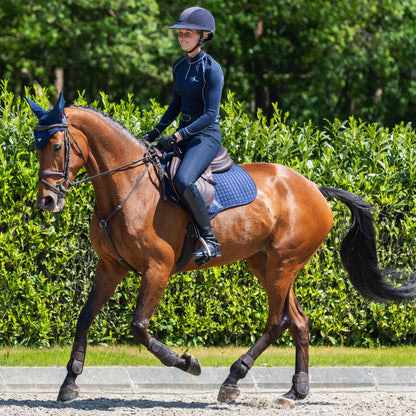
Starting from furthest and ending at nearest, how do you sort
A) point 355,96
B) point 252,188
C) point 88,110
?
1. point 355,96
2. point 252,188
3. point 88,110

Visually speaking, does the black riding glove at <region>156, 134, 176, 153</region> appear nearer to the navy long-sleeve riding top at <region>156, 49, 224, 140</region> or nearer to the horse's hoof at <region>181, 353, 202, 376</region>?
the navy long-sleeve riding top at <region>156, 49, 224, 140</region>

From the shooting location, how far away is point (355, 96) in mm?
24578

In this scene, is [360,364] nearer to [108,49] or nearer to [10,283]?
[10,283]

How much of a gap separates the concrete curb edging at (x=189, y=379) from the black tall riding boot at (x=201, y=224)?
138 cm

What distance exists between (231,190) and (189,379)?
6.05 feet

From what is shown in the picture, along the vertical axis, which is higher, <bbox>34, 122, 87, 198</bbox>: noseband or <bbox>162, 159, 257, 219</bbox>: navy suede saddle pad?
<bbox>34, 122, 87, 198</bbox>: noseband

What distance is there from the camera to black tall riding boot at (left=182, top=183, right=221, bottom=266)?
579 cm

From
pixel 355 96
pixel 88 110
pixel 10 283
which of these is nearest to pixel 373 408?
pixel 88 110

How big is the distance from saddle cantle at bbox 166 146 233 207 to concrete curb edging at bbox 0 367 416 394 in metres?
1.79

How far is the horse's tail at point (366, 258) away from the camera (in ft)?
23.4

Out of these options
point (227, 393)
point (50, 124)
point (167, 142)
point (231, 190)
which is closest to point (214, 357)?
point (227, 393)

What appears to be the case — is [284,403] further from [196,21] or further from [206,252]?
[196,21]

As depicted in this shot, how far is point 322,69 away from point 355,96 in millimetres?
3012

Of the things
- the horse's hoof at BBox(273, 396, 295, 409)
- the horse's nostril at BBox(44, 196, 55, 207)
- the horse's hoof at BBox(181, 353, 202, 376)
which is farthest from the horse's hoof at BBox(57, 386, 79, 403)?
the horse's hoof at BBox(273, 396, 295, 409)
